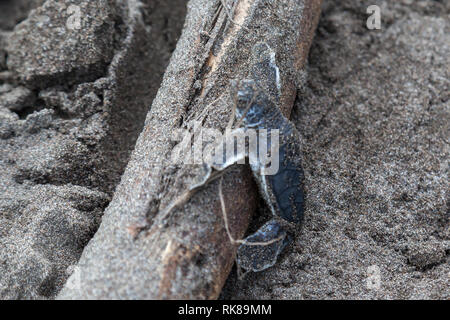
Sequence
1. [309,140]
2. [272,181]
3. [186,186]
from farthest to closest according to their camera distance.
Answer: [309,140] → [272,181] → [186,186]

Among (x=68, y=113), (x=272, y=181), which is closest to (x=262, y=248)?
(x=272, y=181)

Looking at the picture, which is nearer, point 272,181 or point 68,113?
point 272,181

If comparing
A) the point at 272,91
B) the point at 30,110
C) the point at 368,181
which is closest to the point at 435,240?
the point at 368,181

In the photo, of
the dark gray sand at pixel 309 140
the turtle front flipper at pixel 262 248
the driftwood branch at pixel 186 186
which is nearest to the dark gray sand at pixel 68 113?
the dark gray sand at pixel 309 140

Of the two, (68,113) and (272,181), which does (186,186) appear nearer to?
(272,181)

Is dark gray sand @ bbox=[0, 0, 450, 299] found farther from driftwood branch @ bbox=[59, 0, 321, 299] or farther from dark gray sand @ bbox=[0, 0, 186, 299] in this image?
driftwood branch @ bbox=[59, 0, 321, 299]

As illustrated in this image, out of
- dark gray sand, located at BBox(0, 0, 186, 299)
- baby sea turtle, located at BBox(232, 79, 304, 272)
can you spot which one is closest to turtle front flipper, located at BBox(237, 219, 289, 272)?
baby sea turtle, located at BBox(232, 79, 304, 272)
